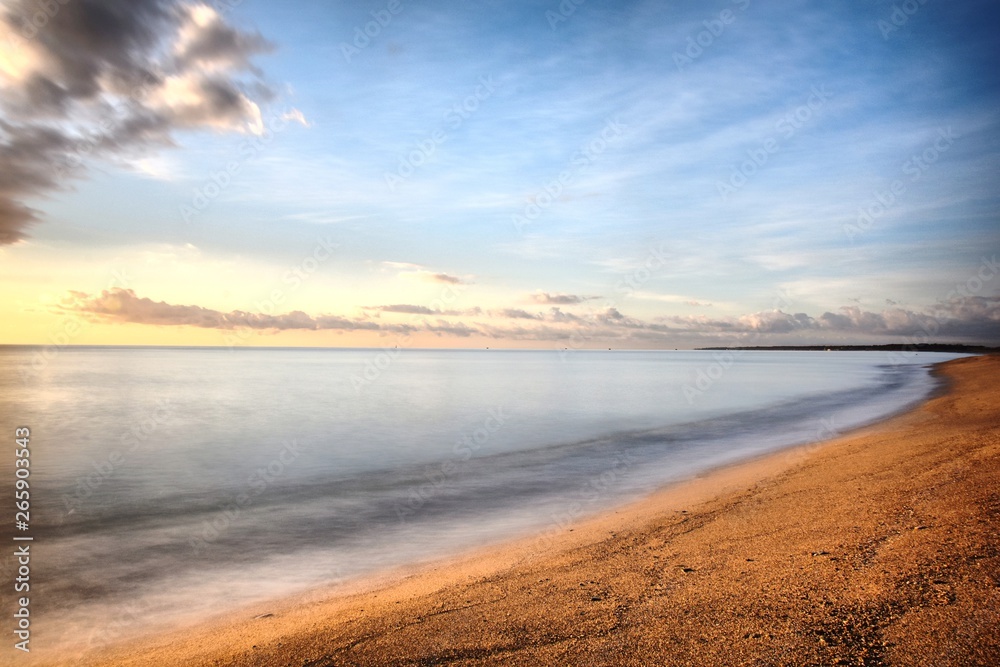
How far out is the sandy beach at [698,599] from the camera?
4582mm

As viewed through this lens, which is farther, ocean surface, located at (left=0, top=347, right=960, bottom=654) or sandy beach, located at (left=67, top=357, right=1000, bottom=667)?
ocean surface, located at (left=0, top=347, right=960, bottom=654)

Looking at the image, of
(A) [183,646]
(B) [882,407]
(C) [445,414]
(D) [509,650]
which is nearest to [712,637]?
(D) [509,650]

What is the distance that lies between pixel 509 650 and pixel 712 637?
1.81m

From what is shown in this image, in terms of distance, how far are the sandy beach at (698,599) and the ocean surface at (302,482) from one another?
134cm

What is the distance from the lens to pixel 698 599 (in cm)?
554

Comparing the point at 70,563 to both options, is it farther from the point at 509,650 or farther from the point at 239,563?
the point at 509,650

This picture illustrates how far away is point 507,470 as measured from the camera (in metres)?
17.2

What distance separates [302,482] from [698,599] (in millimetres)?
13103

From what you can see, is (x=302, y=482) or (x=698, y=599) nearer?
(x=698, y=599)

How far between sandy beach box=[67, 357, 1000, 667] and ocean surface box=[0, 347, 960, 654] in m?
1.34

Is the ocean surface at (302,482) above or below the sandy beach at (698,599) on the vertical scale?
below

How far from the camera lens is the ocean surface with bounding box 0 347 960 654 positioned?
27.5ft

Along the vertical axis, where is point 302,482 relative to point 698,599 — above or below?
below

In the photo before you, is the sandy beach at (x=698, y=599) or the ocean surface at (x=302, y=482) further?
the ocean surface at (x=302, y=482)
